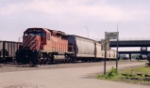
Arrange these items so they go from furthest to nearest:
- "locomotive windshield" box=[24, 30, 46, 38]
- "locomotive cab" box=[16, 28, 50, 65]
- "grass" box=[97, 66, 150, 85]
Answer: "locomotive windshield" box=[24, 30, 46, 38], "locomotive cab" box=[16, 28, 50, 65], "grass" box=[97, 66, 150, 85]

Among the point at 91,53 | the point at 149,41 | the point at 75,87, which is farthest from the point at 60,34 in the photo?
the point at 149,41

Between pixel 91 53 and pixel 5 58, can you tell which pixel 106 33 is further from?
pixel 91 53

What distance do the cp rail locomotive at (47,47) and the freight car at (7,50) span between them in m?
3.19

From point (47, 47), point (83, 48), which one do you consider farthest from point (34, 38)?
point (83, 48)

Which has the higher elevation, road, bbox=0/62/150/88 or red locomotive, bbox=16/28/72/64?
red locomotive, bbox=16/28/72/64

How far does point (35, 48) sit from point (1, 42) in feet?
21.0

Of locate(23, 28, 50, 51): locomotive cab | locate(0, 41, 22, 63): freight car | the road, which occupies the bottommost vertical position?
the road

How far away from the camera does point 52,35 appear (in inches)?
1326

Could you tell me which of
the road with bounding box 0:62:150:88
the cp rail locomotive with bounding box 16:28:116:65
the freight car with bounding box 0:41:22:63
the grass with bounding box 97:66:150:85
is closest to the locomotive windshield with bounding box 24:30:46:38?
the cp rail locomotive with bounding box 16:28:116:65

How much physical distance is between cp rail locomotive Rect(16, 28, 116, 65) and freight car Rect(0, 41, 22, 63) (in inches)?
126

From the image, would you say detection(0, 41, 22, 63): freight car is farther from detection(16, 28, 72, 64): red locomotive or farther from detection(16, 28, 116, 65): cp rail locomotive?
detection(16, 28, 72, 64): red locomotive

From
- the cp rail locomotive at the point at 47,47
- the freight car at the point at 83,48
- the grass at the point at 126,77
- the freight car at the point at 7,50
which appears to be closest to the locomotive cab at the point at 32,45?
the cp rail locomotive at the point at 47,47

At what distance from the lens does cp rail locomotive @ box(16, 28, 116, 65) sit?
2964 cm

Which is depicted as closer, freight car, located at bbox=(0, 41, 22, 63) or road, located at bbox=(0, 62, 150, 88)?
road, located at bbox=(0, 62, 150, 88)
